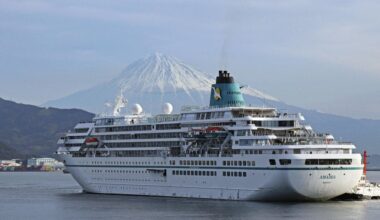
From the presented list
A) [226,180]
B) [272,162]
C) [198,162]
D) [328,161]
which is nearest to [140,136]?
[198,162]

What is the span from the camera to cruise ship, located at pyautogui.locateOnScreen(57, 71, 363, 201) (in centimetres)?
5778

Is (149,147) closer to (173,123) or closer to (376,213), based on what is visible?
(173,123)

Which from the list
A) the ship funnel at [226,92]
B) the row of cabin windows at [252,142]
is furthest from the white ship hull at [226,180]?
the ship funnel at [226,92]

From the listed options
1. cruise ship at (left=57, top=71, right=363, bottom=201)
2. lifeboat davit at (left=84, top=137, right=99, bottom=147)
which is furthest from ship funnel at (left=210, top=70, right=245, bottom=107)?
lifeboat davit at (left=84, top=137, right=99, bottom=147)

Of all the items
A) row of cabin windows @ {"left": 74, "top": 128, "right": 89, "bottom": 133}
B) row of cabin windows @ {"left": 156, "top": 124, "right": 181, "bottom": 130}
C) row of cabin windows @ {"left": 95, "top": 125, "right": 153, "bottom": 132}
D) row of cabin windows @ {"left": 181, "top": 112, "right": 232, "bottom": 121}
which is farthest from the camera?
row of cabin windows @ {"left": 74, "top": 128, "right": 89, "bottom": 133}

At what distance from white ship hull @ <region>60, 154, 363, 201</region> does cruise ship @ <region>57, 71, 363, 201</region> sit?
0.07 meters

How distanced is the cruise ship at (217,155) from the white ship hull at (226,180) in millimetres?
69

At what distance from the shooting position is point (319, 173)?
57312 mm

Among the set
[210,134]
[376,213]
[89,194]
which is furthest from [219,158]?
[89,194]

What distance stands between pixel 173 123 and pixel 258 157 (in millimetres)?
11650

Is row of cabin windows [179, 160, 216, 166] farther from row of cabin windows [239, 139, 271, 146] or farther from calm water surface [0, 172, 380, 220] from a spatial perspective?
row of cabin windows [239, 139, 271, 146]

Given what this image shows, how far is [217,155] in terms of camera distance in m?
62.3

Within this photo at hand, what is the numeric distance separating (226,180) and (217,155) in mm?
2146

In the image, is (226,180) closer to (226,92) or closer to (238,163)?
(238,163)
